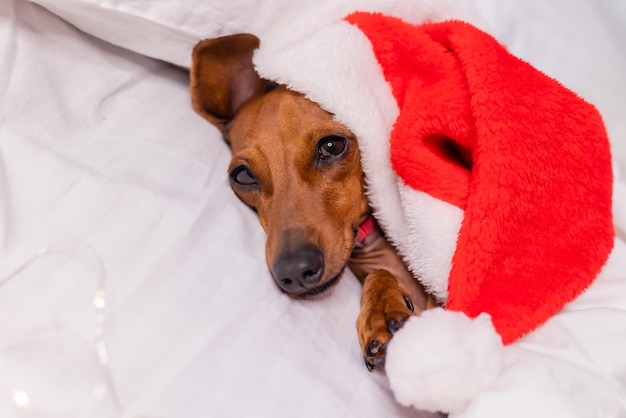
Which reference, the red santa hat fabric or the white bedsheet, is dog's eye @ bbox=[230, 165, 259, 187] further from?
the red santa hat fabric

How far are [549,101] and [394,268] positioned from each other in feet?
1.74

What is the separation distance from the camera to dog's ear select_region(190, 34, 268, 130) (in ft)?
4.85

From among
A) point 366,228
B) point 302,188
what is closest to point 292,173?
point 302,188

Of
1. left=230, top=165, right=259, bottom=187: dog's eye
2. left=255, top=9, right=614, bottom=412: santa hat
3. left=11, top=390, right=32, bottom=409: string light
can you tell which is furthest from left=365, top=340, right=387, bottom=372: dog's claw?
left=11, top=390, right=32, bottom=409: string light

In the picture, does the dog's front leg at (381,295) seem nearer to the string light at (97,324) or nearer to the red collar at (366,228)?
the red collar at (366,228)

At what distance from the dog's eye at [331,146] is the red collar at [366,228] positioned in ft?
0.67

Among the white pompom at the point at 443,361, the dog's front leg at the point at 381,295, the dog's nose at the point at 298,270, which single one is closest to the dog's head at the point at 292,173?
the dog's nose at the point at 298,270

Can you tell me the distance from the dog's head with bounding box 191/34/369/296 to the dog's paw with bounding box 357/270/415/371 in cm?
10

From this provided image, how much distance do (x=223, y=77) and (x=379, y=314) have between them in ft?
2.52

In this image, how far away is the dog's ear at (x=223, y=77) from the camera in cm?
148

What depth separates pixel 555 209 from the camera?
1.16 metres

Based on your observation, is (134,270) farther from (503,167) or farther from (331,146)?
(503,167)

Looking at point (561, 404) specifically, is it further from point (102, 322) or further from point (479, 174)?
point (102, 322)

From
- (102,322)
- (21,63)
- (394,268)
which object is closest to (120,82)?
(21,63)
